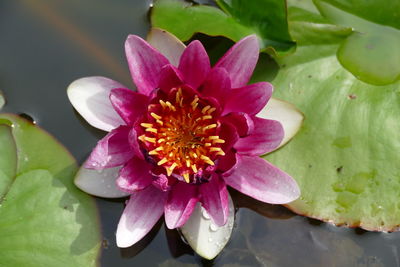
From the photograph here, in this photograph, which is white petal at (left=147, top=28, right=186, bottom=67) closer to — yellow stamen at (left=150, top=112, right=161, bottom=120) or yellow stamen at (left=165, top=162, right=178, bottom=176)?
yellow stamen at (left=150, top=112, right=161, bottom=120)

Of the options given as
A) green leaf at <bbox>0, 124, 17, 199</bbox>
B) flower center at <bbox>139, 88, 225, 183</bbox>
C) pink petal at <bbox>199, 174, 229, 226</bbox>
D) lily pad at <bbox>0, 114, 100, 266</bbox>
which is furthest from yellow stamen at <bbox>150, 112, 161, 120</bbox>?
green leaf at <bbox>0, 124, 17, 199</bbox>

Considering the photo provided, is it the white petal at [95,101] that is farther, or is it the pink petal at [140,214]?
the white petal at [95,101]

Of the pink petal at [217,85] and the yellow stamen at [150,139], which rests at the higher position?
the pink petal at [217,85]

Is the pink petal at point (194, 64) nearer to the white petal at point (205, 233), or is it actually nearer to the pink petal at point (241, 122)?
the pink petal at point (241, 122)

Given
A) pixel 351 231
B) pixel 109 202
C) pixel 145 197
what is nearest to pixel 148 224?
pixel 145 197

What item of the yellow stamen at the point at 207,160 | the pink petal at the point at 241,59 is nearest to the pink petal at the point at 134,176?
the yellow stamen at the point at 207,160

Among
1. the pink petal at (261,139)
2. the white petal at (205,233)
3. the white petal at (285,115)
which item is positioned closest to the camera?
the pink petal at (261,139)

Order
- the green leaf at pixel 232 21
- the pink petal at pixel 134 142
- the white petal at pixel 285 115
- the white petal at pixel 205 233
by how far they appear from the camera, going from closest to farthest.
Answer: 1. the pink petal at pixel 134 142
2. the white petal at pixel 205 233
3. the white petal at pixel 285 115
4. the green leaf at pixel 232 21
